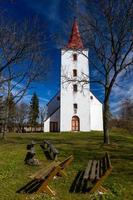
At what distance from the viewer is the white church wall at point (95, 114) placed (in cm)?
4834

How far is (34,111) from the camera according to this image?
3061 inches

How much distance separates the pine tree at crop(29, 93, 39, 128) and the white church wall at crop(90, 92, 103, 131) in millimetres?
27277

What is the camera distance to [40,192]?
750 cm

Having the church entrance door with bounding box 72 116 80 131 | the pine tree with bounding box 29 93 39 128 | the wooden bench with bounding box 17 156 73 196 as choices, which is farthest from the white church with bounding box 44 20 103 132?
the wooden bench with bounding box 17 156 73 196

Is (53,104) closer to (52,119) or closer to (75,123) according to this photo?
(52,119)

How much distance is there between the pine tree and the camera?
2930 inches

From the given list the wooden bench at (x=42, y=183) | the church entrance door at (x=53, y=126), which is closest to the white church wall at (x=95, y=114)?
the church entrance door at (x=53, y=126)

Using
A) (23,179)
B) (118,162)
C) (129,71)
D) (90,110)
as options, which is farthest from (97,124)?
(23,179)

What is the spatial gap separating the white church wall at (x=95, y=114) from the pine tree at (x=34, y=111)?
27277 mm

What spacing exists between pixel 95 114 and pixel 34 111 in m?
31.5

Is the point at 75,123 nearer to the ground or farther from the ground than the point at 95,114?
nearer to the ground

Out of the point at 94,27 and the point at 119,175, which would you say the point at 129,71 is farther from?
the point at 119,175

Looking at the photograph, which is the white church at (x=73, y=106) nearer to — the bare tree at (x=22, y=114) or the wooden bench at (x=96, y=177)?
the bare tree at (x=22, y=114)

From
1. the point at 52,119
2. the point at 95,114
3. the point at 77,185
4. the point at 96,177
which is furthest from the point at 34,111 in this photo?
the point at 96,177
